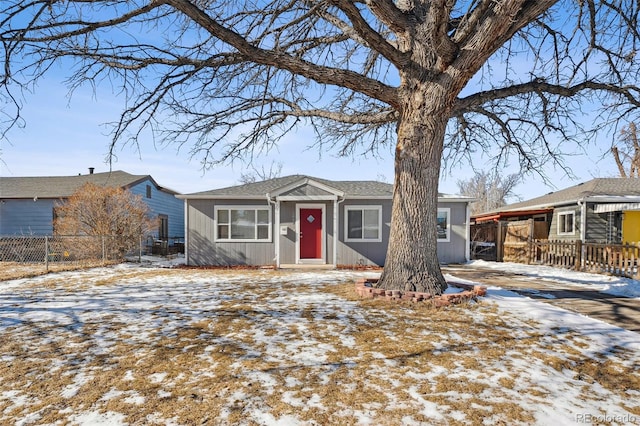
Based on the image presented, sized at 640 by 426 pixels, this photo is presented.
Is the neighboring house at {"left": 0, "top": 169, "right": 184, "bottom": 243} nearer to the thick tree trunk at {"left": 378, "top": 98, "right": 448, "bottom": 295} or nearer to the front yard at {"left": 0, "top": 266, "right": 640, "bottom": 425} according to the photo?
the front yard at {"left": 0, "top": 266, "right": 640, "bottom": 425}

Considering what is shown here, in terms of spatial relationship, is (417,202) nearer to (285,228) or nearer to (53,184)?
(285,228)

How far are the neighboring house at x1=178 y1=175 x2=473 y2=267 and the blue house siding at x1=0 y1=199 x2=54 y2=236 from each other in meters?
8.47

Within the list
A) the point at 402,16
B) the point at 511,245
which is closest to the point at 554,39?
the point at 402,16

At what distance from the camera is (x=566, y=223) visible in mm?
14734

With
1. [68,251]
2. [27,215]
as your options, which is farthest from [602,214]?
[27,215]

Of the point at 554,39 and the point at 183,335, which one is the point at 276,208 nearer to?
the point at 183,335

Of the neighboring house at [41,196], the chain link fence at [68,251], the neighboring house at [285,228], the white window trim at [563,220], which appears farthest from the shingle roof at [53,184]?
the white window trim at [563,220]

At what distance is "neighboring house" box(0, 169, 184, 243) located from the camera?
52.3 feet

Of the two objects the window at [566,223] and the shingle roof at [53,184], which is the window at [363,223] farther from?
Answer: the shingle roof at [53,184]

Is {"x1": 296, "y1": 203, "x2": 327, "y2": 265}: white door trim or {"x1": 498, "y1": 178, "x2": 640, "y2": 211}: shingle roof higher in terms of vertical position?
{"x1": 498, "y1": 178, "x2": 640, "y2": 211}: shingle roof

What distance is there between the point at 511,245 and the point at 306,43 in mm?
11684

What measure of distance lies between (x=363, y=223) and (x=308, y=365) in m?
9.72

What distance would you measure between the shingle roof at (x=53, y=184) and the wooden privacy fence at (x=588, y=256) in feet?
57.3

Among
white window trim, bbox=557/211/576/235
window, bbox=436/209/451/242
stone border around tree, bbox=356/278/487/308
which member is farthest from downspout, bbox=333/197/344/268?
white window trim, bbox=557/211/576/235
